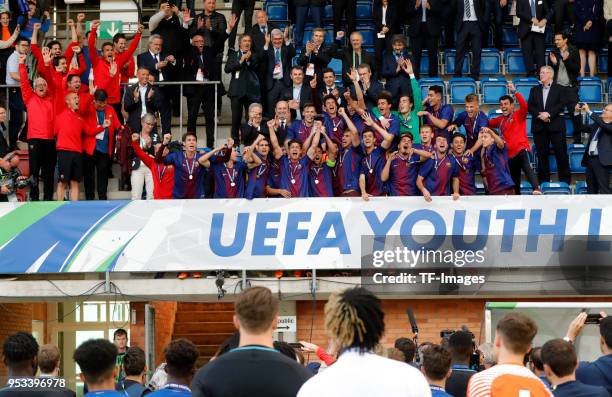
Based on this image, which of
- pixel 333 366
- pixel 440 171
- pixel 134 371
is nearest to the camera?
pixel 333 366

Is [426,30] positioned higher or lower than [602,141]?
higher

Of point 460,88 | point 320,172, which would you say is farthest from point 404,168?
point 460,88

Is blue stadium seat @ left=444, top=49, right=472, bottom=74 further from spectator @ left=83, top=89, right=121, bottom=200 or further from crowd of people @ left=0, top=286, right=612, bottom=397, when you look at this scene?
crowd of people @ left=0, top=286, right=612, bottom=397

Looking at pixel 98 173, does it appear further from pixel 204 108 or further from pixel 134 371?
pixel 134 371

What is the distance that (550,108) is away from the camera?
17.5 metres

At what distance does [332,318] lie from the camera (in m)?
5.00

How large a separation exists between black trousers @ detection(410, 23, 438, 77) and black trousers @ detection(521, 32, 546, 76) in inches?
59.4

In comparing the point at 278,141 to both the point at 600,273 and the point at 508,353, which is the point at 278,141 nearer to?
the point at 600,273

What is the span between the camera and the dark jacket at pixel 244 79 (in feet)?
58.4

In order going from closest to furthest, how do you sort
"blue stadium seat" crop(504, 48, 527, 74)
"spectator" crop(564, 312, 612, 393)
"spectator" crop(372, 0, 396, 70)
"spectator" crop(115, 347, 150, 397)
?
1. "spectator" crop(564, 312, 612, 393)
2. "spectator" crop(115, 347, 150, 397)
3. "spectator" crop(372, 0, 396, 70)
4. "blue stadium seat" crop(504, 48, 527, 74)

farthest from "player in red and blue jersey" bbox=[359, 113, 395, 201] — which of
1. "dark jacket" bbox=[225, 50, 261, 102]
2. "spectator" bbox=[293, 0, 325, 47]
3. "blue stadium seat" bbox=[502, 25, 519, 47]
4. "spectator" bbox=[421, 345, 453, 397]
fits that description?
"spectator" bbox=[421, 345, 453, 397]

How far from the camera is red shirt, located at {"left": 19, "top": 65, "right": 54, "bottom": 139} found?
16781mm

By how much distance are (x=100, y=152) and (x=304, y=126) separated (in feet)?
9.81

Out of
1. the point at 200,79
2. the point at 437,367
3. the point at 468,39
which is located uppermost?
the point at 468,39
